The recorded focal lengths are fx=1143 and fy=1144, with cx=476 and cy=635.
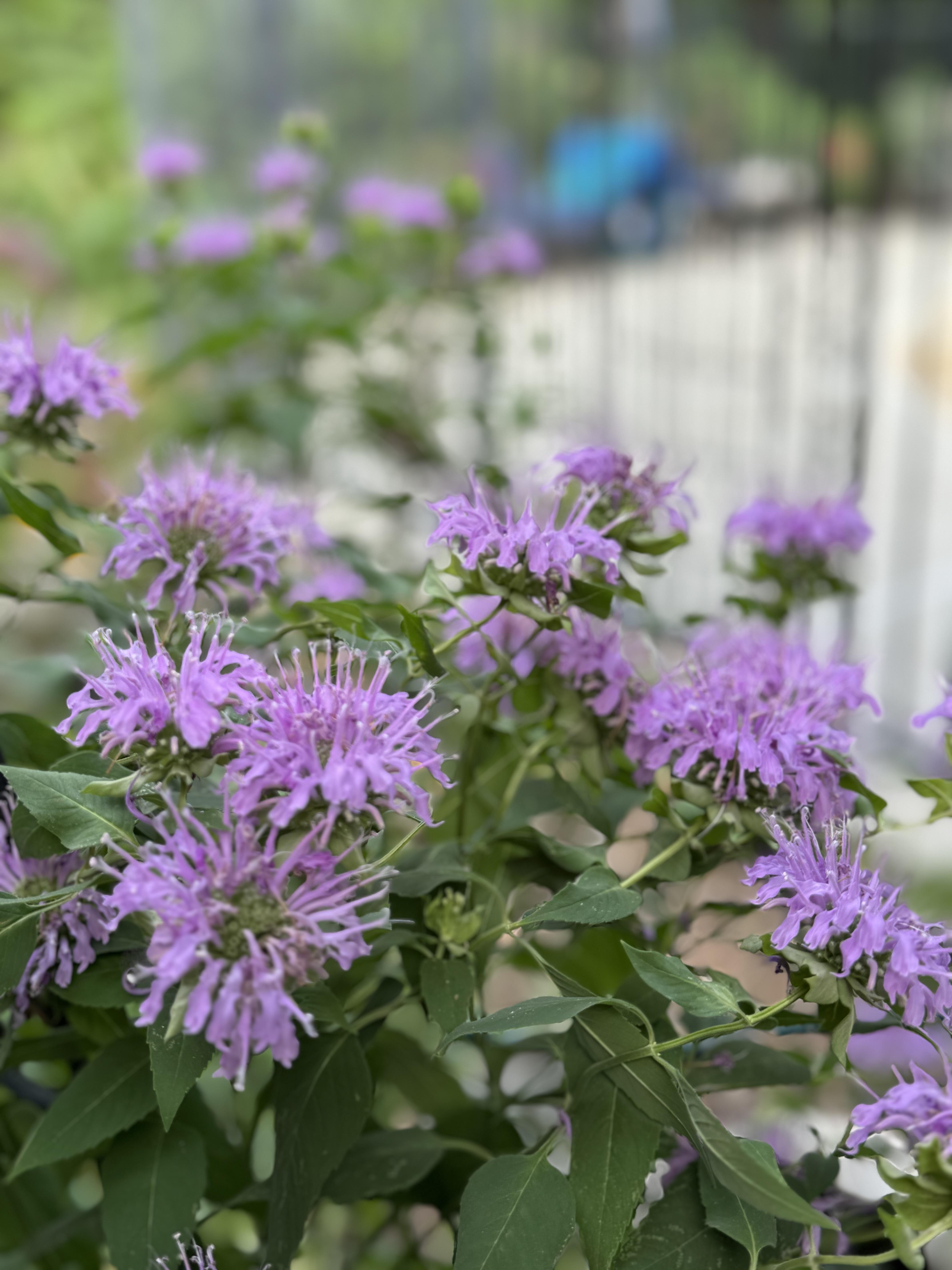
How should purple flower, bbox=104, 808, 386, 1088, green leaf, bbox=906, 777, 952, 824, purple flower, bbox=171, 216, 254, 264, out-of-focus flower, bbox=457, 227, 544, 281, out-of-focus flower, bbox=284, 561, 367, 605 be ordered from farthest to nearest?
out-of-focus flower, bbox=457, 227, 544, 281, purple flower, bbox=171, 216, 254, 264, out-of-focus flower, bbox=284, 561, 367, 605, green leaf, bbox=906, 777, 952, 824, purple flower, bbox=104, 808, 386, 1088

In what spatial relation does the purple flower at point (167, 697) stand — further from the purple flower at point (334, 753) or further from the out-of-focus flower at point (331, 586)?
the out-of-focus flower at point (331, 586)

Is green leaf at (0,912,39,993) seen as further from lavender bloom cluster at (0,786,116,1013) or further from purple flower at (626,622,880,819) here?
purple flower at (626,622,880,819)

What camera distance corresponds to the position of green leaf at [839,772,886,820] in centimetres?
35

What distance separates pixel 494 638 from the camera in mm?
501

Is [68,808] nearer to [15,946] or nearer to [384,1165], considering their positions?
[15,946]

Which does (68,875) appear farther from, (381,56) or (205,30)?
(205,30)

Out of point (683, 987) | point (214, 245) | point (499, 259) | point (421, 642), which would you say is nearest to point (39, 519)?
point (421, 642)

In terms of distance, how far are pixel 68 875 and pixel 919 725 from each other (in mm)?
285

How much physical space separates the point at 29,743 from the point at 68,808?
8cm

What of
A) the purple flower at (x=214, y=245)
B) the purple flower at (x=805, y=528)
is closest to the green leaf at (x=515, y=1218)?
the purple flower at (x=805, y=528)

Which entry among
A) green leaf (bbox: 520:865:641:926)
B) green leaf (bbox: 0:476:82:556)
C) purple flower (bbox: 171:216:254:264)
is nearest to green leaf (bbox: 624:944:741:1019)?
green leaf (bbox: 520:865:641:926)

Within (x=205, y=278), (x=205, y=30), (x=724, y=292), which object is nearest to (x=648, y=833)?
(x=205, y=278)

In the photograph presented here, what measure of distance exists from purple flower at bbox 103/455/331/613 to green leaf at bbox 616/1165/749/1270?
232 mm

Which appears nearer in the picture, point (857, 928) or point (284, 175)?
point (857, 928)
